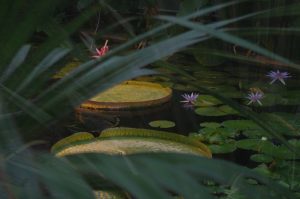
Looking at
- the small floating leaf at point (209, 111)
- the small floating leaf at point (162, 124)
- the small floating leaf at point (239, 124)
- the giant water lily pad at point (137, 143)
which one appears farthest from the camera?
the small floating leaf at point (209, 111)

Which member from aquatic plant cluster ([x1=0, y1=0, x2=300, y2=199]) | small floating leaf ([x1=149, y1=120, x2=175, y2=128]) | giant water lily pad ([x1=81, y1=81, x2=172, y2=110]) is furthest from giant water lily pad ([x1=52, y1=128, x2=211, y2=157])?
aquatic plant cluster ([x1=0, y1=0, x2=300, y2=199])

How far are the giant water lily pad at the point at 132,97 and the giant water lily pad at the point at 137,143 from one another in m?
0.51

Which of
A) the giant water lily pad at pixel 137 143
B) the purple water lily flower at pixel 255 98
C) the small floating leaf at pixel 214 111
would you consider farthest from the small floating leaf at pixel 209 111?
the giant water lily pad at pixel 137 143

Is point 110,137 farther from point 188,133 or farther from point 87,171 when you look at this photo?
point 87,171

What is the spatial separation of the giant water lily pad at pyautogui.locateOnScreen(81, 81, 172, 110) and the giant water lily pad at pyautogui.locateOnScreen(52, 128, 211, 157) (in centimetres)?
51

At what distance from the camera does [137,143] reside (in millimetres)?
1855

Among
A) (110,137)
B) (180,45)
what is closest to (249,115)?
(180,45)

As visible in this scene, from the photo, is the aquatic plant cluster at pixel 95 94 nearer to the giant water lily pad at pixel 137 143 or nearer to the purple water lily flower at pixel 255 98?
the giant water lily pad at pixel 137 143

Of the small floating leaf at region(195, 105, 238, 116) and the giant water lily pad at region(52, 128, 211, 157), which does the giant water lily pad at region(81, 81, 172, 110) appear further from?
the giant water lily pad at region(52, 128, 211, 157)

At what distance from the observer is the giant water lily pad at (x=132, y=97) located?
255 centimetres

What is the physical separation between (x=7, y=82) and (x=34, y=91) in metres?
0.04

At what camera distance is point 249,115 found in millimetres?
551

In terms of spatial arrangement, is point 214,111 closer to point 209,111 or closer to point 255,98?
point 209,111

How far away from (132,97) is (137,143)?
85cm
